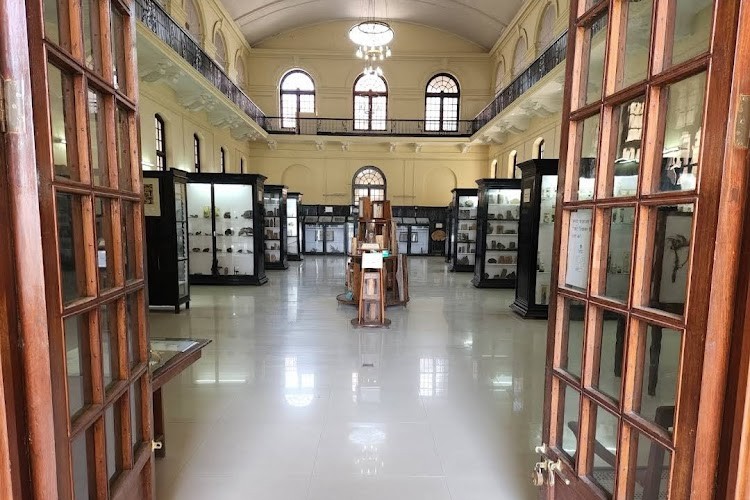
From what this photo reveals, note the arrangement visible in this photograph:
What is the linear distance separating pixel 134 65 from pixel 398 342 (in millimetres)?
4623

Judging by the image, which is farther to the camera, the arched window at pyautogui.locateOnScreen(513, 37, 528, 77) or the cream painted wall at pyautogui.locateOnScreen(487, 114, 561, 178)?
the arched window at pyautogui.locateOnScreen(513, 37, 528, 77)

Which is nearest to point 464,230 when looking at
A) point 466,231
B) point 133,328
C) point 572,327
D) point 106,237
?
point 466,231

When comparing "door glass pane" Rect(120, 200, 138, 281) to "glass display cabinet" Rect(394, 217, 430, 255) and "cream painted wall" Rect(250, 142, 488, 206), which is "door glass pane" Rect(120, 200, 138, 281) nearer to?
"glass display cabinet" Rect(394, 217, 430, 255)

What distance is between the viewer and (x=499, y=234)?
417 inches

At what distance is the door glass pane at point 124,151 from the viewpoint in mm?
1800

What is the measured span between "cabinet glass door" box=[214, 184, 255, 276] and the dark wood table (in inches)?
298

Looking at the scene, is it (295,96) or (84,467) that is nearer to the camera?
(84,467)

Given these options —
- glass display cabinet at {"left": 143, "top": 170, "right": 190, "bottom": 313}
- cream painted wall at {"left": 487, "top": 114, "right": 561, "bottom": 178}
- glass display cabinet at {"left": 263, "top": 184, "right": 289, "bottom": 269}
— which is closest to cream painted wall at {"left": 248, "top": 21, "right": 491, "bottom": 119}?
cream painted wall at {"left": 487, "top": 114, "right": 561, "bottom": 178}

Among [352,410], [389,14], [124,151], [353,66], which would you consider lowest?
[352,410]

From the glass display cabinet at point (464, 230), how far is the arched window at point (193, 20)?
10280 mm

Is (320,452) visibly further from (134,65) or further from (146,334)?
(134,65)

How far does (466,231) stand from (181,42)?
32.7 ft

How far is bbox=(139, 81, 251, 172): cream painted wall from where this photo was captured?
1056 cm

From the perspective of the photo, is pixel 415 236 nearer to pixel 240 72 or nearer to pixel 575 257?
pixel 240 72
